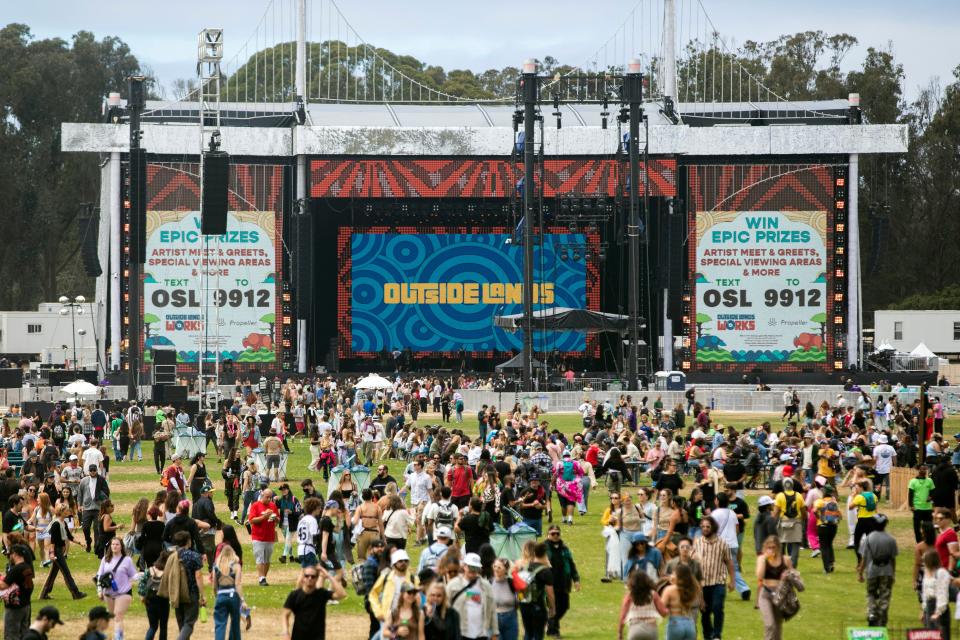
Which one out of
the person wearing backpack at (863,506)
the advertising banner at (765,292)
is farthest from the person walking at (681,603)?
the advertising banner at (765,292)

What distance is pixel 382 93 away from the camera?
3738 inches

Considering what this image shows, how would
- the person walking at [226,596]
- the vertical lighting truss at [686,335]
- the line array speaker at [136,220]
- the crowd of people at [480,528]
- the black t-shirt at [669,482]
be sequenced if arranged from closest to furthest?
the crowd of people at [480,528]
the person walking at [226,596]
the black t-shirt at [669,482]
the line array speaker at [136,220]
the vertical lighting truss at [686,335]

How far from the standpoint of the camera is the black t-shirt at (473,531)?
17.1 m

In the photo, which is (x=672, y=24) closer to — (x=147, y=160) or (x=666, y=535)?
Result: (x=147, y=160)

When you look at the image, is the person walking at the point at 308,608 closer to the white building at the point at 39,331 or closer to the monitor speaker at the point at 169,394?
the monitor speaker at the point at 169,394

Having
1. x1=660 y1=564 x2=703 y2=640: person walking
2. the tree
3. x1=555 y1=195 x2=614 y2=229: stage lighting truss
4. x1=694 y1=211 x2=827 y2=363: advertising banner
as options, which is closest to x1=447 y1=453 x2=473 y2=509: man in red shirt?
x1=660 y1=564 x2=703 y2=640: person walking

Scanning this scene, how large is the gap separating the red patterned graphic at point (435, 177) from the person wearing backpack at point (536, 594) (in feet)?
150

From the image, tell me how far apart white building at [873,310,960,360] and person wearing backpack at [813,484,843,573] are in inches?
2063

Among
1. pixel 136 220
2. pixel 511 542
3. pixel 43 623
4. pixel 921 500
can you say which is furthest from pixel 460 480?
pixel 136 220

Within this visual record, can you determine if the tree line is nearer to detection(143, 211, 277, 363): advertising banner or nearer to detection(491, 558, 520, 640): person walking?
detection(143, 211, 277, 363): advertising banner

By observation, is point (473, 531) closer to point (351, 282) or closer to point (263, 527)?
point (263, 527)

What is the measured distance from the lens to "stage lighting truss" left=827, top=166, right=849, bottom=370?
5922cm

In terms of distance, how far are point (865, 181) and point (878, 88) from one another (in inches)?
224

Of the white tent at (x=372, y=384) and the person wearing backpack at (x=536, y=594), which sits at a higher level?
the white tent at (x=372, y=384)
